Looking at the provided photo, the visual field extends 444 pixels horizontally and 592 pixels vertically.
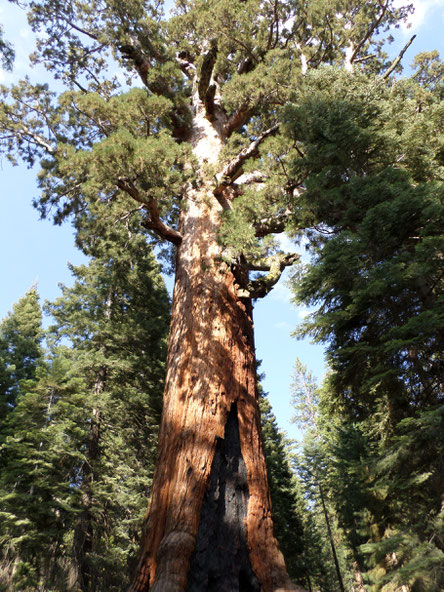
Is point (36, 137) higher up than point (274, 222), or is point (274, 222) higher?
point (36, 137)

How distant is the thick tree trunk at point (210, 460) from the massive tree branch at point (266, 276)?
258 millimetres

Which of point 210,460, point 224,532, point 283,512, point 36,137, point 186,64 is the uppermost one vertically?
point 186,64

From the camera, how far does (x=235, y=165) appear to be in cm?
671

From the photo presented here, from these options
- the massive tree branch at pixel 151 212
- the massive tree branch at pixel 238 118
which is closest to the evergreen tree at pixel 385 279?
the massive tree branch at pixel 238 118

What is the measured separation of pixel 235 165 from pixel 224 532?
5810 mm

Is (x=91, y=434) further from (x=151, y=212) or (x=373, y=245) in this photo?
(x=373, y=245)

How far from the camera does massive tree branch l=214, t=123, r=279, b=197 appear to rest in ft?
20.2

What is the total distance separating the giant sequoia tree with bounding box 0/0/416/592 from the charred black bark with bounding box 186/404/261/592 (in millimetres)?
11

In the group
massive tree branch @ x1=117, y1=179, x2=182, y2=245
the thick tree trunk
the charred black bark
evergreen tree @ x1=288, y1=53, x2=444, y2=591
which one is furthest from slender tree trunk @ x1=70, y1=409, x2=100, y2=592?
evergreen tree @ x1=288, y1=53, x2=444, y2=591

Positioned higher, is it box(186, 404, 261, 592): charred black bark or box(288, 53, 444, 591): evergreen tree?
box(288, 53, 444, 591): evergreen tree

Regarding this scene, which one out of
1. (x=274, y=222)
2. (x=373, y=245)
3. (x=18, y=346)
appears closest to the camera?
(x=373, y=245)

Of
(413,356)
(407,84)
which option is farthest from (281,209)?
(407,84)

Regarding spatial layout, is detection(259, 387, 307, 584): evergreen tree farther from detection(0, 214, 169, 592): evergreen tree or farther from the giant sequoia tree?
the giant sequoia tree

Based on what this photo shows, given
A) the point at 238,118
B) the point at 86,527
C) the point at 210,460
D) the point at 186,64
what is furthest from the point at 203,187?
the point at 86,527
